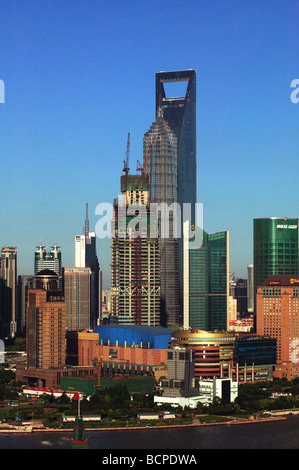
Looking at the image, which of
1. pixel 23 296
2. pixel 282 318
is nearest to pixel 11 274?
pixel 23 296

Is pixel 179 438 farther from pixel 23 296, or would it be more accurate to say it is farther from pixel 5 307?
pixel 23 296

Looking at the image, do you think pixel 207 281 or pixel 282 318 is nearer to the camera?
pixel 282 318

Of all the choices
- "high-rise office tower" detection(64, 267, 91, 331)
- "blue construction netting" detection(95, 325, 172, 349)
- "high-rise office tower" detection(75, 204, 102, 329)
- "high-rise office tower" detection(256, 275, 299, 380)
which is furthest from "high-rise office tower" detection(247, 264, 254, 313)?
"blue construction netting" detection(95, 325, 172, 349)

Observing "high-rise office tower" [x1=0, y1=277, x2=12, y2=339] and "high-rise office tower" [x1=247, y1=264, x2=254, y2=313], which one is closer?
"high-rise office tower" [x1=0, y1=277, x2=12, y2=339]

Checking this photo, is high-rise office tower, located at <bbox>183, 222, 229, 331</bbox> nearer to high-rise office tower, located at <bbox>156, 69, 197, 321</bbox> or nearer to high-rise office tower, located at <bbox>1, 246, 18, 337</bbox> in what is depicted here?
high-rise office tower, located at <bbox>156, 69, 197, 321</bbox>

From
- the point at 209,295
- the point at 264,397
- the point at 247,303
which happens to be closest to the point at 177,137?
the point at 209,295
